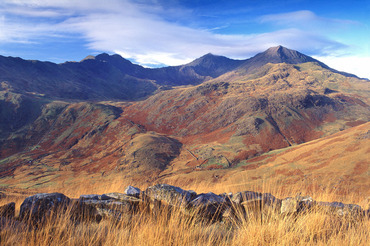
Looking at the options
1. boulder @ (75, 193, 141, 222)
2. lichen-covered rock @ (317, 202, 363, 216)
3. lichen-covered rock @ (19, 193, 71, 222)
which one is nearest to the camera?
lichen-covered rock @ (19, 193, 71, 222)

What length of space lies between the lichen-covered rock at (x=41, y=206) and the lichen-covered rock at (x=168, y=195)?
210 centimetres

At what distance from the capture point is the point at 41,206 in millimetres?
4707

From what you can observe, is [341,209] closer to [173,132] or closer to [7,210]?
[7,210]

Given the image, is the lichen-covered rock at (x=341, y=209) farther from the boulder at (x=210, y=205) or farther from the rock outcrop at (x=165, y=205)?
the boulder at (x=210, y=205)

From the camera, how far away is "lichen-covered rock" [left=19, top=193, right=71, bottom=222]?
459 cm

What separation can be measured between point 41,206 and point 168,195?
2976 millimetres

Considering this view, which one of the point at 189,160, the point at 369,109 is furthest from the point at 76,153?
the point at 369,109

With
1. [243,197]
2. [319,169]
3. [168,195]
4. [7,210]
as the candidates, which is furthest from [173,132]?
[7,210]

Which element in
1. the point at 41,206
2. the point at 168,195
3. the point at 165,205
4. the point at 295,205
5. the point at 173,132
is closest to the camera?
the point at 41,206

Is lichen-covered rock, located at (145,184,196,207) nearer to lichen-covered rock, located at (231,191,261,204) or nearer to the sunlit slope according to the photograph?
lichen-covered rock, located at (231,191,261,204)

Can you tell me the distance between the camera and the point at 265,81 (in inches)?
4225

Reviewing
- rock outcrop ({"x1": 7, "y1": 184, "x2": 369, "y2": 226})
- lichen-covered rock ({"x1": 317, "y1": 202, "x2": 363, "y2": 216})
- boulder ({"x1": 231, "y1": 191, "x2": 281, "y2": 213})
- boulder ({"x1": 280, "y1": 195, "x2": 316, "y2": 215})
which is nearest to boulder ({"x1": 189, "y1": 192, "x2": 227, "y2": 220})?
rock outcrop ({"x1": 7, "y1": 184, "x2": 369, "y2": 226})

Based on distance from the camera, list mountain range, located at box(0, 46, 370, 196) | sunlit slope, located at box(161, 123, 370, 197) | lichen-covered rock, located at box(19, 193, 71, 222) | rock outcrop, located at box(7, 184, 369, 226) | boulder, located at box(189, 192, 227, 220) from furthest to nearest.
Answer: mountain range, located at box(0, 46, 370, 196)
sunlit slope, located at box(161, 123, 370, 197)
boulder, located at box(189, 192, 227, 220)
rock outcrop, located at box(7, 184, 369, 226)
lichen-covered rock, located at box(19, 193, 71, 222)

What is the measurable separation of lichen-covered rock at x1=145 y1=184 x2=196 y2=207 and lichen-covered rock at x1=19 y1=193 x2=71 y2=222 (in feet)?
6.90
